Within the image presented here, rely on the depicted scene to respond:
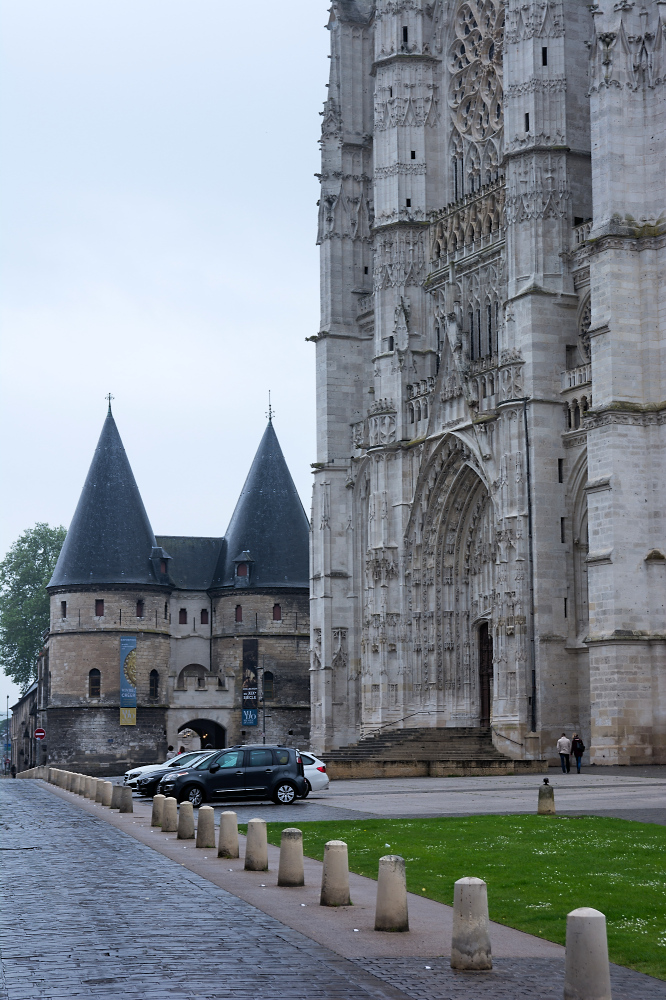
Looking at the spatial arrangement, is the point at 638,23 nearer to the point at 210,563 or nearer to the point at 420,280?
the point at 420,280

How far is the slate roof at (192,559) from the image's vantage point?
81875 mm

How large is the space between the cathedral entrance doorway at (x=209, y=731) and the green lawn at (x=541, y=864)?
54.8 m

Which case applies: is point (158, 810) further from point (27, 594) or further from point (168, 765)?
point (27, 594)

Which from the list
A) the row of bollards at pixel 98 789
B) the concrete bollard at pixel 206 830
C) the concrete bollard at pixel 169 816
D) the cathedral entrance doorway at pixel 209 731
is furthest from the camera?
the cathedral entrance doorway at pixel 209 731

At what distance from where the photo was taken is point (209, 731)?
7781cm

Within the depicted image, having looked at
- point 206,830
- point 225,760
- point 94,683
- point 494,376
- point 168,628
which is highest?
point 494,376

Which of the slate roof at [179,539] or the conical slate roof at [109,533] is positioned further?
the slate roof at [179,539]

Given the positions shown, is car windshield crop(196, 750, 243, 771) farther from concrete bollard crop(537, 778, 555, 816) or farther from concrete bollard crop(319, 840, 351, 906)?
concrete bollard crop(319, 840, 351, 906)

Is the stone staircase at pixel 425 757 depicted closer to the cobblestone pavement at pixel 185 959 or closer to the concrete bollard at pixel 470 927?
the cobblestone pavement at pixel 185 959

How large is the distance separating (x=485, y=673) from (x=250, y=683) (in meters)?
24.9

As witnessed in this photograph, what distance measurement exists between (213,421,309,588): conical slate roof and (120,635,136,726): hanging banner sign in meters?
8.73

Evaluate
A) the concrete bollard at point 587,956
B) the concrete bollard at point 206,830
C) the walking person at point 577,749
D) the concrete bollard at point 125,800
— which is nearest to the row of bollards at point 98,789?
the concrete bollard at point 125,800

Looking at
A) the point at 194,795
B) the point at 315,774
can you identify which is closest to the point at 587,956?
the point at 194,795

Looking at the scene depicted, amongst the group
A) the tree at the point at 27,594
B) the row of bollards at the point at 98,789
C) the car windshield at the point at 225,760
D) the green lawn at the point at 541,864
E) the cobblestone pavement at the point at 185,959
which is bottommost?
the row of bollards at the point at 98,789
